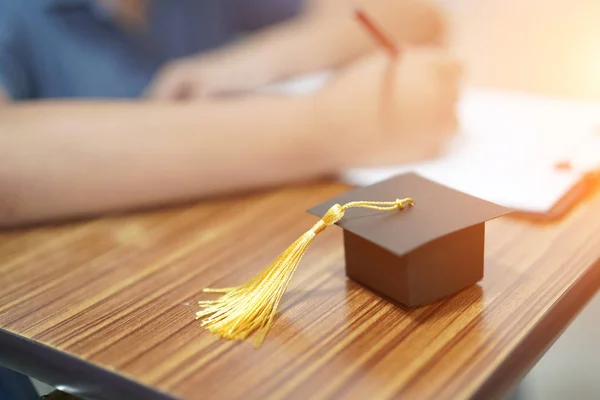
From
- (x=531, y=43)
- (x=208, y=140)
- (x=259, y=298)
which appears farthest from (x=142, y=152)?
(x=531, y=43)

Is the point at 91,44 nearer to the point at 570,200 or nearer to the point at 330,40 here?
the point at 330,40

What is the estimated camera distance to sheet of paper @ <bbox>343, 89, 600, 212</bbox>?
708 mm

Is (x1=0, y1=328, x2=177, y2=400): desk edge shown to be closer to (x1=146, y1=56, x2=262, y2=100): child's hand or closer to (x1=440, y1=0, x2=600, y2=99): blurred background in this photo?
(x1=146, y1=56, x2=262, y2=100): child's hand

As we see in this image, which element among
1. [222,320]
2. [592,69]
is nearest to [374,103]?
[222,320]

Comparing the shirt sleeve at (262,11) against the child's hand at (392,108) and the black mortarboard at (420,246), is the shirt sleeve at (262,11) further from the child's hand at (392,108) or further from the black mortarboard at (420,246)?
the black mortarboard at (420,246)

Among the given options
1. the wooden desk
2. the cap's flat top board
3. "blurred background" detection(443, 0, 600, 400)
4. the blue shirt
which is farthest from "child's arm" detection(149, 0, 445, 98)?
the cap's flat top board

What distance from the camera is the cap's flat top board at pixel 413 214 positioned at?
49 cm

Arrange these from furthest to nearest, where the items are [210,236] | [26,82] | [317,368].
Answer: [26,82] → [210,236] → [317,368]

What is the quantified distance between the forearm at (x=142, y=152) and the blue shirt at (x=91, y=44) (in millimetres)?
496

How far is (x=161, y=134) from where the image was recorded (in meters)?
0.74

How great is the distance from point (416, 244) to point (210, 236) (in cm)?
28

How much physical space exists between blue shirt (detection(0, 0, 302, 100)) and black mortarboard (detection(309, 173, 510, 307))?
869 mm

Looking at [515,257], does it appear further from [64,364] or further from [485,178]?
[64,364]

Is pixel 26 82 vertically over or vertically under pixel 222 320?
over
